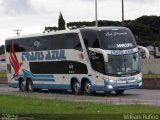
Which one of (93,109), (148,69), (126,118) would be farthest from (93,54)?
(148,69)

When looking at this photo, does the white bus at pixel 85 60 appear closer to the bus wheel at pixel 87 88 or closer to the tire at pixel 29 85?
the bus wheel at pixel 87 88

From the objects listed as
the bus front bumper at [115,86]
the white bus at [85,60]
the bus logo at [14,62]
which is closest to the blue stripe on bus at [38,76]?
the white bus at [85,60]

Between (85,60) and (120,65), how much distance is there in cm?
198

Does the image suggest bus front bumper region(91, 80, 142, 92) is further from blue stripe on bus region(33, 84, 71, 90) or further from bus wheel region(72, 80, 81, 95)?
blue stripe on bus region(33, 84, 71, 90)

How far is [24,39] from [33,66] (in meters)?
1.98

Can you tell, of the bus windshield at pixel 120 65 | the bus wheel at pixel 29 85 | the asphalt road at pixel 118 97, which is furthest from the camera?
the bus wheel at pixel 29 85

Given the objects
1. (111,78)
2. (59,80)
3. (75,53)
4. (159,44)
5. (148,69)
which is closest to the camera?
(111,78)

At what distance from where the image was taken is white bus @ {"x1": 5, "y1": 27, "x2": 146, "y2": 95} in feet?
96.8

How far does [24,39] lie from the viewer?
37281mm

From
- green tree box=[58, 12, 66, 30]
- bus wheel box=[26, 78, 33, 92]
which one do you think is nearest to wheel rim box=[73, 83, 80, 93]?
bus wheel box=[26, 78, 33, 92]

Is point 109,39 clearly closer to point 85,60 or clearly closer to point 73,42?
point 85,60

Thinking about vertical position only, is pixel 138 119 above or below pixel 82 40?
below

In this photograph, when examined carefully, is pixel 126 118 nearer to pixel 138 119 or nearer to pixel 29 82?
pixel 138 119

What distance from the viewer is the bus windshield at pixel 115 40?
29.6m
